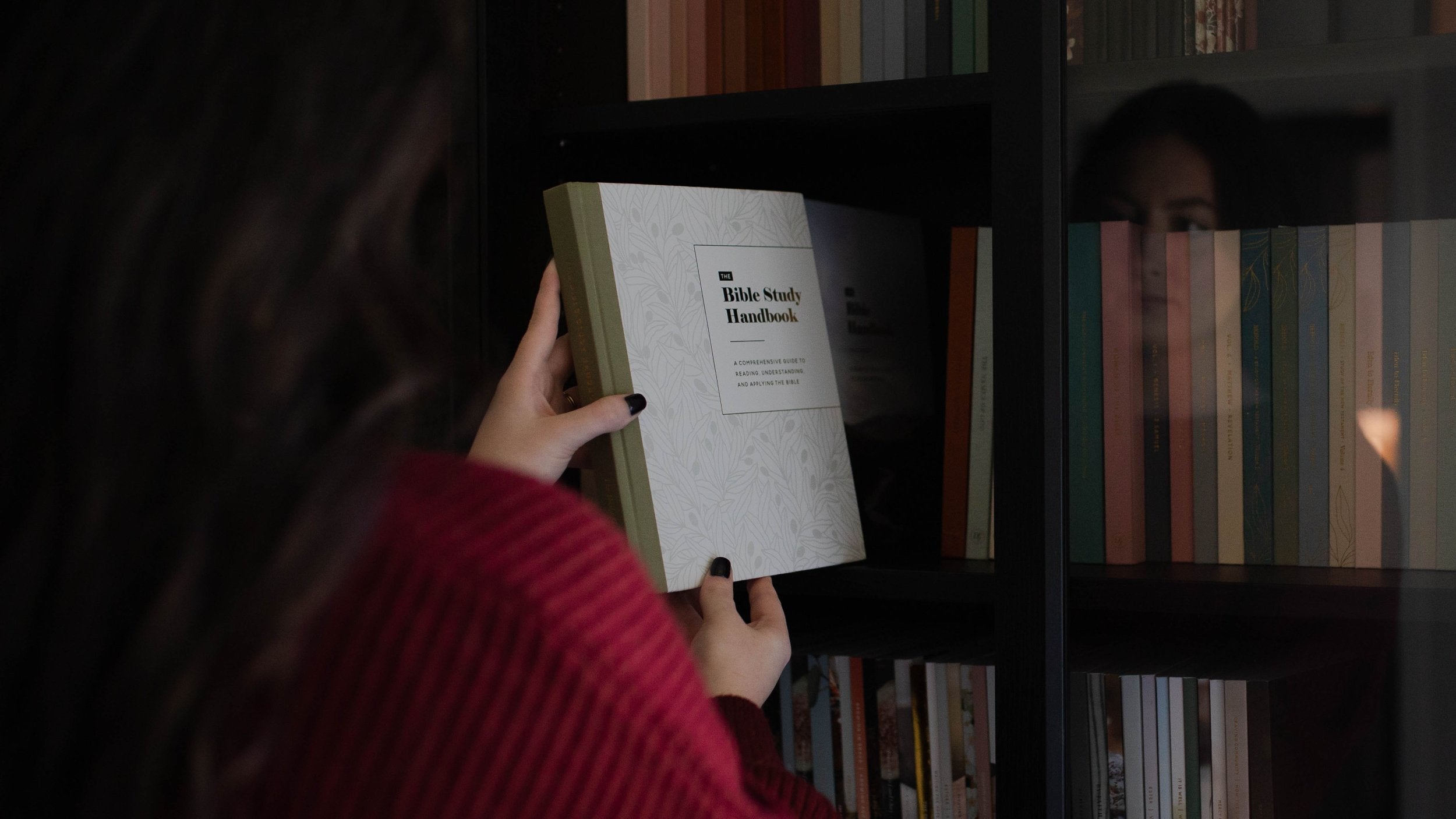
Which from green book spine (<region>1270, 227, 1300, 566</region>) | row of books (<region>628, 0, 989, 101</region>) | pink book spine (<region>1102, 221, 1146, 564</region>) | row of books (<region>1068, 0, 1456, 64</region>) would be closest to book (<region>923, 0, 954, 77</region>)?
row of books (<region>628, 0, 989, 101</region>)

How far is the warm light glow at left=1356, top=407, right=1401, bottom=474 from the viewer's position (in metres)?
0.86

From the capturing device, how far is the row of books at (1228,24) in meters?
0.85

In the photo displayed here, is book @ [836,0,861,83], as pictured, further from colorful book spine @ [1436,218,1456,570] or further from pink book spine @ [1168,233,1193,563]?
colorful book spine @ [1436,218,1456,570]

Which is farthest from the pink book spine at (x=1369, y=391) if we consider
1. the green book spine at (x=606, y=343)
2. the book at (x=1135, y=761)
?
the green book spine at (x=606, y=343)

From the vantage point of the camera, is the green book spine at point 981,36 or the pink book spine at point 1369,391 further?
the green book spine at point 981,36

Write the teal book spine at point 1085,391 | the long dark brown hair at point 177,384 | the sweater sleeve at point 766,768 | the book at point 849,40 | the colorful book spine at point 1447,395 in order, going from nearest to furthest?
1. the long dark brown hair at point 177,384
2. the sweater sleeve at point 766,768
3. the colorful book spine at point 1447,395
4. the teal book spine at point 1085,391
5. the book at point 849,40

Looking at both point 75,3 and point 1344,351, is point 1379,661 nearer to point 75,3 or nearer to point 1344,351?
point 1344,351

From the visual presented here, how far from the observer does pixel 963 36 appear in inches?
39.4

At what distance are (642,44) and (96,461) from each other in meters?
0.83

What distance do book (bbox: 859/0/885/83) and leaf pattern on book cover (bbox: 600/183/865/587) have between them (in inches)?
6.4

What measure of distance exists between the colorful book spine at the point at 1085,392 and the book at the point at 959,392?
0.13m

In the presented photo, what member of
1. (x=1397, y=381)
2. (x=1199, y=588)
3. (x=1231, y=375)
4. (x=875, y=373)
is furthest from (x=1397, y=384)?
(x=875, y=373)

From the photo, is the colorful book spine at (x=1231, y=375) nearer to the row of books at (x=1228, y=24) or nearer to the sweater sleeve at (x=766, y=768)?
the row of books at (x=1228, y=24)

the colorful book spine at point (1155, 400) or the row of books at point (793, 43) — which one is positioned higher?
the row of books at point (793, 43)
